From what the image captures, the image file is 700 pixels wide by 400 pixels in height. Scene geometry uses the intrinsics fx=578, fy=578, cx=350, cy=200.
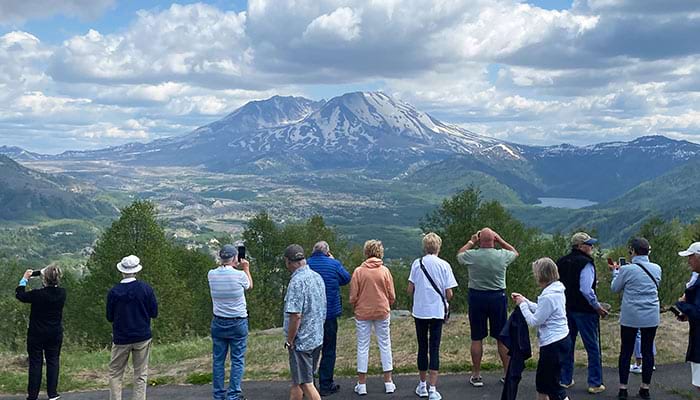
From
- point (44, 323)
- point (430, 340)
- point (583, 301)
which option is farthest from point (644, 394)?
point (44, 323)

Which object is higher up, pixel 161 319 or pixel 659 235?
pixel 659 235

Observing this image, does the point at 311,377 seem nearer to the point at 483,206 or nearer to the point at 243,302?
the point at 243,302

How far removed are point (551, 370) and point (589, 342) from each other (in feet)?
7.48

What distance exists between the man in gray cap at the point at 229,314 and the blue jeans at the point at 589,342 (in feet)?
18.7

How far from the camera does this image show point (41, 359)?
10.7m

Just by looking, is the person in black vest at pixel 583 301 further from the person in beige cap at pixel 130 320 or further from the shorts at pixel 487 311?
the person in beige cap at pixel 130 320

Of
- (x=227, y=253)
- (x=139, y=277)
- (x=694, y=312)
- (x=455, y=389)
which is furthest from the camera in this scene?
(x=139, y=277)

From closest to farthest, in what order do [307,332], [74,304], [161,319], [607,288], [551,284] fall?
[551,284], [307,332], [161,319], [74,304], [607,288]

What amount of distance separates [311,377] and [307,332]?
2.36 ft

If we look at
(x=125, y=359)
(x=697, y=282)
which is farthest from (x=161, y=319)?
(x=697, y=282)

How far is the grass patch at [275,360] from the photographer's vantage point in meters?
12.5

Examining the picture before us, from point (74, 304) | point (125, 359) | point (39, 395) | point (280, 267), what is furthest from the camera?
point (280, 267)

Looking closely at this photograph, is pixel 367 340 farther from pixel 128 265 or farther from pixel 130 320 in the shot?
pixel 128 265

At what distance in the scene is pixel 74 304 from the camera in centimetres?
4069
